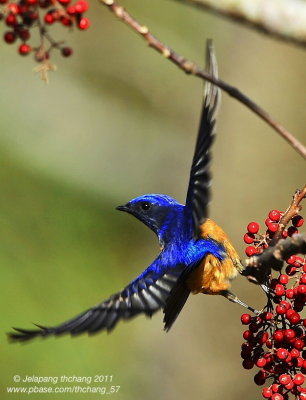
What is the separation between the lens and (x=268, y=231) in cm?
329

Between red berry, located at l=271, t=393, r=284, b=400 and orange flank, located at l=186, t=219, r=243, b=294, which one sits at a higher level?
orange flank, located at l=186, t=219, r=243, b=294

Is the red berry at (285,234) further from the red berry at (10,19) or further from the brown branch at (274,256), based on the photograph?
the red berry at (10,19)

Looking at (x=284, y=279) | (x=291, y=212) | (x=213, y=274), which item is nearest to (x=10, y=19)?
(x=291, y=212)

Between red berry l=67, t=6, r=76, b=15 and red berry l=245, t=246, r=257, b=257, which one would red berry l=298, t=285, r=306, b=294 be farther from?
red berry l=67, t=6, r=76, b=15

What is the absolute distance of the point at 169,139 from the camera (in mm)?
11023

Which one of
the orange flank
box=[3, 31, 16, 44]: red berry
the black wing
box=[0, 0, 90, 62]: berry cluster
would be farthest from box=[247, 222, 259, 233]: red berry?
box=[3, 31, 16, 44]: red berry

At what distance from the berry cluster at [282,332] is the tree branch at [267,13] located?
1.23 meters

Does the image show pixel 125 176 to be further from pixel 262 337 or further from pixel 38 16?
pixel 38 16

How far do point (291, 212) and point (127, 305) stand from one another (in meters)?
1.12

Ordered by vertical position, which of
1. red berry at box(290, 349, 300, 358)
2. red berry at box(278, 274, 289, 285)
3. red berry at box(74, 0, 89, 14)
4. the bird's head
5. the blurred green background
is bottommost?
red berry at box(290, 349, 300, 358)

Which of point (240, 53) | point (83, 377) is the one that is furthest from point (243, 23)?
point (240, 53)

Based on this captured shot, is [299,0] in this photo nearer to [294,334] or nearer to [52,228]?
[294,334]

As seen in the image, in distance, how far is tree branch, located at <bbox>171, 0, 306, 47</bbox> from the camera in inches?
82.4

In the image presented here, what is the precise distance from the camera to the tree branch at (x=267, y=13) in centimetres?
209
